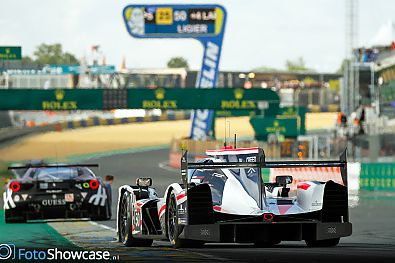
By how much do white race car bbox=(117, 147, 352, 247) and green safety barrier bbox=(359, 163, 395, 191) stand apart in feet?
71.7

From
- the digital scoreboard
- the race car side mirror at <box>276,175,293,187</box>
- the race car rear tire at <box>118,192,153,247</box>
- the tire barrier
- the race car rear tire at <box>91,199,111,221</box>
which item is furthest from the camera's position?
the tire barrier

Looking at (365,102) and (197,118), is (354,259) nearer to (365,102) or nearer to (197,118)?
(197,118)

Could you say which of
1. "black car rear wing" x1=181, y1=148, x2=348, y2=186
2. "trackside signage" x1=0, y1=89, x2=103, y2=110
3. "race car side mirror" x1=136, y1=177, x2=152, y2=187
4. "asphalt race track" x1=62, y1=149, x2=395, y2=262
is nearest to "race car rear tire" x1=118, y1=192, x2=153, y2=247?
"asphalt race track" x1=62, y1=149, x2=395, y2=262

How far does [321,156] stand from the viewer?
185 feet

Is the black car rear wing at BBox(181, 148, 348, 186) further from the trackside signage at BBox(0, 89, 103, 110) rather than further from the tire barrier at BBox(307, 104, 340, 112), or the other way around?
the tire barrier at BBox(307, 104, 340, 112)

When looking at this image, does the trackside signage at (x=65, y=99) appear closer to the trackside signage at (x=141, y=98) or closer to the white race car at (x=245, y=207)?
the trackside signage at (x=141, y=98)

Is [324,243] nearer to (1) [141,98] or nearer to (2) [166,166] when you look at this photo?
(1) [141,98]

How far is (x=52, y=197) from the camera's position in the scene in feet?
72.8

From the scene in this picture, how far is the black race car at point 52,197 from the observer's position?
2222cm

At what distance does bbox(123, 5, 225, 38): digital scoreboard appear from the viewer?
5972 centimetres

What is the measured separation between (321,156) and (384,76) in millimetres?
27586

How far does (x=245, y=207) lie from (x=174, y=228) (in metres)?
0.93

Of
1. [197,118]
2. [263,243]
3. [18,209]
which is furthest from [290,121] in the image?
[263,243]

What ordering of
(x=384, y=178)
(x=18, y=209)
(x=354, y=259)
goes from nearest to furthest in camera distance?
(x=354, y=259)
(x=18, y=209)
(x=384, y=178)
